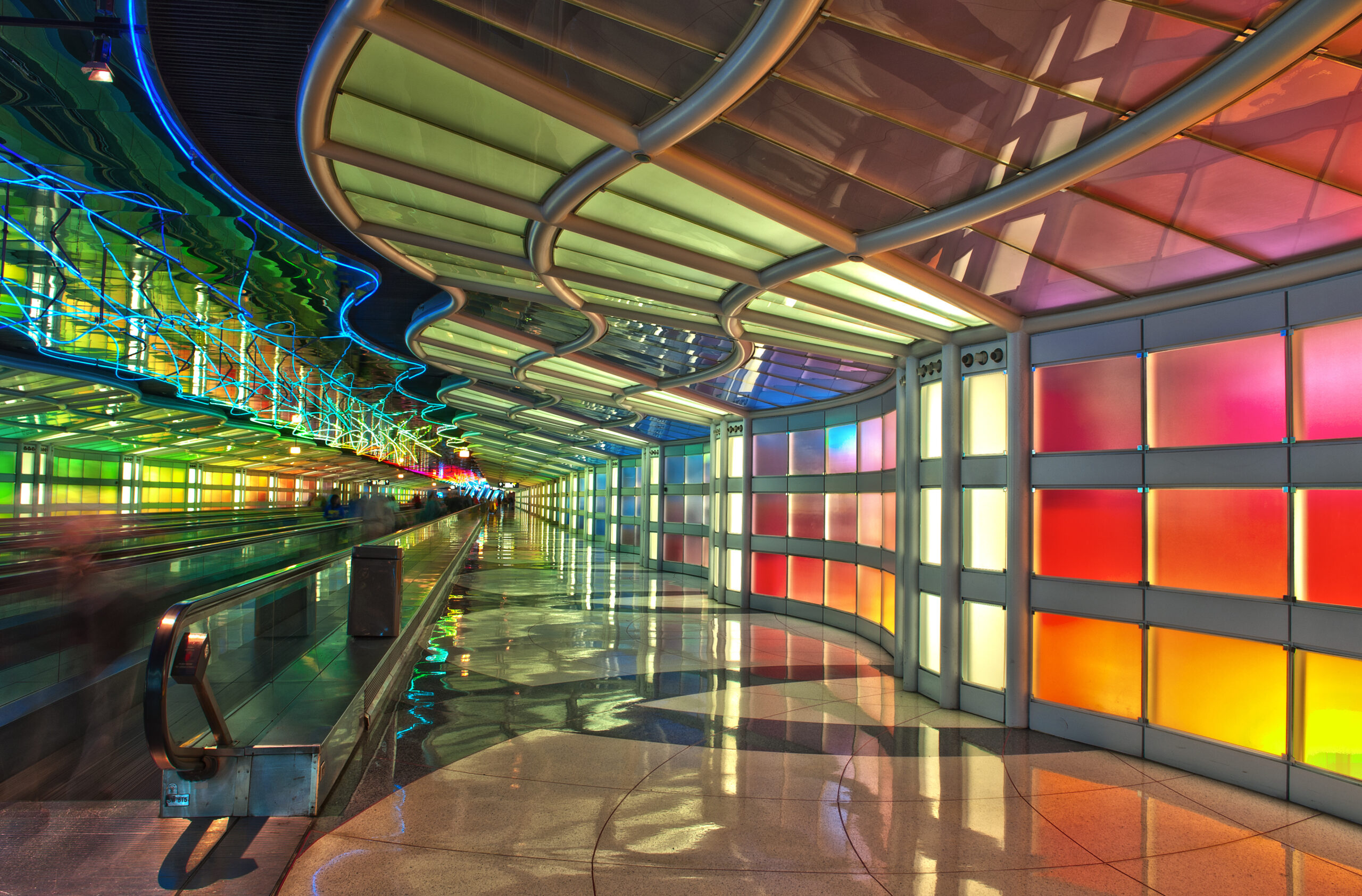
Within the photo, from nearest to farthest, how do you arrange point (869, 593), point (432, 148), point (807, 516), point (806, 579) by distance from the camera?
1. point (432, 148)
2. point (869, 593)
3. point (806, 579)
4. point (807, 516)

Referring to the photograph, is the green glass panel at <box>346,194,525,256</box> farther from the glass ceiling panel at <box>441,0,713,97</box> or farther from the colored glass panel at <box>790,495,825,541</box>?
the colored glass panel at <box>790,495,825,541</box>

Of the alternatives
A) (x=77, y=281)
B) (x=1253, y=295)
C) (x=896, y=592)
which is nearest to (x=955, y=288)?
(x=1253, y=295)

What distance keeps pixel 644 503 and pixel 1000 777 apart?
24.4 meters

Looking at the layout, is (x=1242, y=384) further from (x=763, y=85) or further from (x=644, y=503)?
(x=644, y=503)

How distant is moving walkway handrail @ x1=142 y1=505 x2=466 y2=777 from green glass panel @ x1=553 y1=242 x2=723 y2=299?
545 cm

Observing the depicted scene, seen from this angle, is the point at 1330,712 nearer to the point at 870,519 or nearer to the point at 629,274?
the point at 629,274

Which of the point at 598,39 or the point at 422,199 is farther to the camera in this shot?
the point at 422,199

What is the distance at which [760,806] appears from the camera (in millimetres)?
6863

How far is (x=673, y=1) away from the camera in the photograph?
4602 millimetres

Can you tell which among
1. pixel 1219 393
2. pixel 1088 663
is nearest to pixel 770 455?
pixel 1088 663

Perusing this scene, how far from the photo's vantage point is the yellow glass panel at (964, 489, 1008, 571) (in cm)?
1071

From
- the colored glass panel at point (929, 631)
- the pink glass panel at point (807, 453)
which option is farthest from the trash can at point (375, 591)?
the pink glass panel at point (807, 453)

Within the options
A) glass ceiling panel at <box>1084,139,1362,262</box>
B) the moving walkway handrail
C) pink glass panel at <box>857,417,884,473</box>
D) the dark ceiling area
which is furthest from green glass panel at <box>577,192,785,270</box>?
pink glass panel at <box>857,417,884,473</box>

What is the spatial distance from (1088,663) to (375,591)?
9.18m
